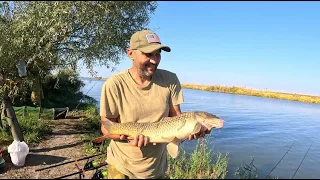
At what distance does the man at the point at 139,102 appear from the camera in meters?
3.27

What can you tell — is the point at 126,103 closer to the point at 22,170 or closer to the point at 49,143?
the point at 22,170

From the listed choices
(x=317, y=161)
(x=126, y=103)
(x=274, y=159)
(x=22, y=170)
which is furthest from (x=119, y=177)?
(x=317, y=161)

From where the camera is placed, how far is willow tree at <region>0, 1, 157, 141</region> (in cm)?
788

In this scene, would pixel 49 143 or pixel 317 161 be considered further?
pixel 317 161

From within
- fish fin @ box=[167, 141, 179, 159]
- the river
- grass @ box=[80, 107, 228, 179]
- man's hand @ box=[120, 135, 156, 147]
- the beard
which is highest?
the beard

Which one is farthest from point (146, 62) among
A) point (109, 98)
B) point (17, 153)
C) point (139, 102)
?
point (17, 153)

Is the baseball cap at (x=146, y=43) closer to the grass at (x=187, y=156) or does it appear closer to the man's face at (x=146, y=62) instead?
the man's face at (x=146, y=62)

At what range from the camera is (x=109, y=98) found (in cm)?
326

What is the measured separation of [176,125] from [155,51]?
2.50ft

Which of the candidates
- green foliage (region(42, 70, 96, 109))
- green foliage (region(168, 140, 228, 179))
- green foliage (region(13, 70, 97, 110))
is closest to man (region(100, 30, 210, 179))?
green foliage (region(168, 140, 228, 179))

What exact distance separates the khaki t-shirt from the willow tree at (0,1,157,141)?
12.9 feet

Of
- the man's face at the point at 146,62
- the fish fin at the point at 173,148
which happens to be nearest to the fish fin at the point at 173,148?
the fish fin at the point at 173,148

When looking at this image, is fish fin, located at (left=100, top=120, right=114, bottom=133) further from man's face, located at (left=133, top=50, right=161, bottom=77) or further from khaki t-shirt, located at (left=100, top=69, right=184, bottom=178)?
man's face, located at (left=133, top=50, right=161, bottom=77)

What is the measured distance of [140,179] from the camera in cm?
322
